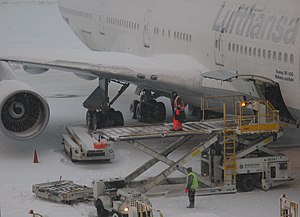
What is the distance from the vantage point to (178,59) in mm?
26766

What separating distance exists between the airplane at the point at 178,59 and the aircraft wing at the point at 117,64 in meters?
0.03

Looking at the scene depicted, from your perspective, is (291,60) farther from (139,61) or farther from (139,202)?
(139,61)

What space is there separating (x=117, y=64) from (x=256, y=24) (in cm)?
562

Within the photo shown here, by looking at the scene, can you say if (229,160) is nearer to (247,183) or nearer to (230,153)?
(230,153)

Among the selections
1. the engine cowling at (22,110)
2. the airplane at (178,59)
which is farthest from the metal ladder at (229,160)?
the engine cowling at (22,110)

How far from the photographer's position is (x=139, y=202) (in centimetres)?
1919

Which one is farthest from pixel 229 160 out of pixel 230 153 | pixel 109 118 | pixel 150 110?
pixel 150 110

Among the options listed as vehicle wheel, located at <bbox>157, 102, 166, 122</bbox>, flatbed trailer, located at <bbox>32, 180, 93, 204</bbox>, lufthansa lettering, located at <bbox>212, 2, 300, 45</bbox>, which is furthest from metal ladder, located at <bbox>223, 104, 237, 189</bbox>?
vehicle wheel, located at <bbox>157, 102, 166, 122</bbox>

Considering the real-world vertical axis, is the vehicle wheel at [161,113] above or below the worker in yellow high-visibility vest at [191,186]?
above

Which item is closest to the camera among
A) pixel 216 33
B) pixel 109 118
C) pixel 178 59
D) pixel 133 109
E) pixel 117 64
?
pixel 216 33

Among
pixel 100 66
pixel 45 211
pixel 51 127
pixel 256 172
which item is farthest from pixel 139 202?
pixel 51 127

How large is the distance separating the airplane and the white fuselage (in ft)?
0.08

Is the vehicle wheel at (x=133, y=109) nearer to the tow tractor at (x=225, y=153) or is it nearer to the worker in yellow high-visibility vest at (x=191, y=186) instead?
the tow tractor at (x=225, y=153)

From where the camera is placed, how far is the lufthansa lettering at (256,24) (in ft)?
70.9
